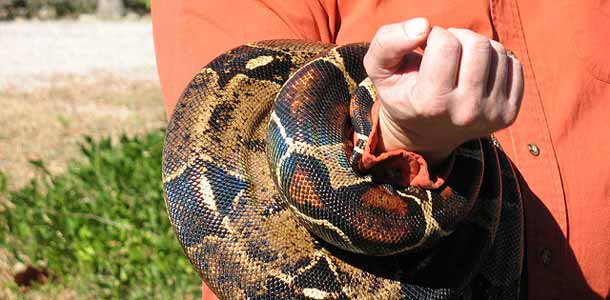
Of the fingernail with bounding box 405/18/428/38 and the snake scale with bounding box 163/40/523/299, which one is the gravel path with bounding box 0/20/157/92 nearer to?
the snake scale with bounding box 163/40/523/299

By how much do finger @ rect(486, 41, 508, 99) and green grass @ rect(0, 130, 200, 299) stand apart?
3331mm

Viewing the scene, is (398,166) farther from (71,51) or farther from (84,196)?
(71,51)

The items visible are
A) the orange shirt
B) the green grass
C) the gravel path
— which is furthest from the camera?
the gravel path

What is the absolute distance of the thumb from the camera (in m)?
1.57

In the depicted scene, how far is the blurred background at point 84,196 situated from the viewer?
4.86 metres

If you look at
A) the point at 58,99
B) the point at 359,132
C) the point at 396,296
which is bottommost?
the point at 58,99

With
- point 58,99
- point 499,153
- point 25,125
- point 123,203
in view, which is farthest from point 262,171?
point 58,99

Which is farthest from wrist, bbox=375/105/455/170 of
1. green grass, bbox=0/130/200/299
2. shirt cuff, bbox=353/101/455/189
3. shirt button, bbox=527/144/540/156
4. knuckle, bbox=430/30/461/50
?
green grass, bbox=0/130/200/299

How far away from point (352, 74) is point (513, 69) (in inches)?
22.6

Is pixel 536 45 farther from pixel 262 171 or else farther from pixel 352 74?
pixel 262 171

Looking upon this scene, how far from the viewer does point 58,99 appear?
9102mm

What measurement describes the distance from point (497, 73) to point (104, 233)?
3816 mm

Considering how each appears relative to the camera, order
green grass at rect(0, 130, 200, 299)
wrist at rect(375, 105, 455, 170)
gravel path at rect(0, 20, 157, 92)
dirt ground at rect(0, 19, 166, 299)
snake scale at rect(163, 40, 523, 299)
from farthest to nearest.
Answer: gravel path at rect(0, 20, 157, 92)
dirt ground at rect(0, 19, 166, 299)
green grass at rect(0, 130, 200, 299)
snake scale at rect(163, 40, 523, 299)
wrist at rect(375, 105, 455, 170)

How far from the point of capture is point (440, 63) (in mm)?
1564
